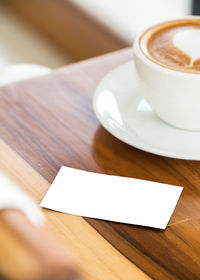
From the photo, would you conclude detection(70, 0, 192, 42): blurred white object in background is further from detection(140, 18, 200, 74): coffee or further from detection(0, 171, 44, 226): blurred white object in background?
detection(0, 171, 44, 226): blurred white object in background

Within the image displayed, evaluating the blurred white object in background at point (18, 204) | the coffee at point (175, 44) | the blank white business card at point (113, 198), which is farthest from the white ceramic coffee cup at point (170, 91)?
the blurred white object in background at point (18, 204)

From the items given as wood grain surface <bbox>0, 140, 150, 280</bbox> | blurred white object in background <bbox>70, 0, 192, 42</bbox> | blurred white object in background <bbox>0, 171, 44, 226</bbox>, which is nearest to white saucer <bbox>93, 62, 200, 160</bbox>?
wood grain surface <bbox>0, 140, 150, 280</bbox>

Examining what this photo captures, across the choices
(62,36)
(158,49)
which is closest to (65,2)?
(62,36)

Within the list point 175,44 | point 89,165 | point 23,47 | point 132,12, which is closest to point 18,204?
point 89,165

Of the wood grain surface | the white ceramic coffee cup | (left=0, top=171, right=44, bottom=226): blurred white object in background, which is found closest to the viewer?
(left=0, top=171, right=44, bottom=226): blurred white object in background

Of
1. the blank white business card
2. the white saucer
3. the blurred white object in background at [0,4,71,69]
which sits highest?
the white saucer

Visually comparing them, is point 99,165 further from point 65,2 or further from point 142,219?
point 65,2

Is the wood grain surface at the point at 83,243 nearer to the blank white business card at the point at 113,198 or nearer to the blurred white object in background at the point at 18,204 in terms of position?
the blank white business card at the point at 113,198
